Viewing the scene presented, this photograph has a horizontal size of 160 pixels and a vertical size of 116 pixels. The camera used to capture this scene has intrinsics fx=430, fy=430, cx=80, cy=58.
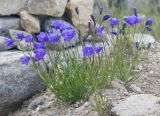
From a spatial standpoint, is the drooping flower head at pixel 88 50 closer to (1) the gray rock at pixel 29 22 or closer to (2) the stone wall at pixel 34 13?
(2) the stone wall at pixel 34 13

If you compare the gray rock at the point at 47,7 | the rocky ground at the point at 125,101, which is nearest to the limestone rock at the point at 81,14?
the gray rock at the point at 47,7

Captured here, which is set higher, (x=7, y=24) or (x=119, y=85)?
(x=7, y=24)

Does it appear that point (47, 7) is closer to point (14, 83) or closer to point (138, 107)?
point (14, 83)

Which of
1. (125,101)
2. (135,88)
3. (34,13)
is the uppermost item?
(34,13)

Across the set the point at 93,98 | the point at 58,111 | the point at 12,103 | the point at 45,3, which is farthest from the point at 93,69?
the point at 45,3

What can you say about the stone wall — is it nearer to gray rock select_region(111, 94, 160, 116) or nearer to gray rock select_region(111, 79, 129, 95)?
gray rock select_region(111, 79, 129, 95)

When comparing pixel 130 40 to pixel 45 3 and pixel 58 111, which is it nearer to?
pixel 45 3

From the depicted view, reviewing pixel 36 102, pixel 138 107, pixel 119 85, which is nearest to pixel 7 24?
pixel 36 102
